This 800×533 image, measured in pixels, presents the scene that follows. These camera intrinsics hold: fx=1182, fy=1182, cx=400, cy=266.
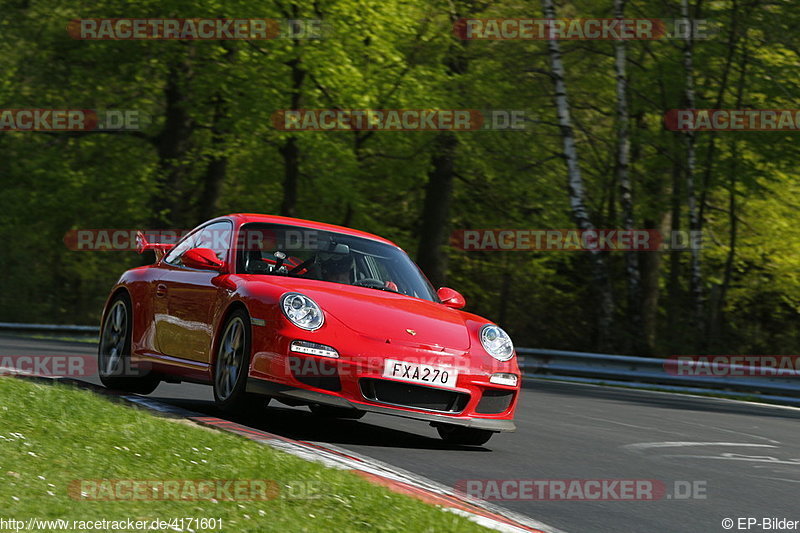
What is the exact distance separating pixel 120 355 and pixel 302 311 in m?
2.94

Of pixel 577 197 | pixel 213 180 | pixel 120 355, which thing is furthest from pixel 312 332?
pixel 213 180

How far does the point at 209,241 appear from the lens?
978cm

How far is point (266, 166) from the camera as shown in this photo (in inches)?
1300

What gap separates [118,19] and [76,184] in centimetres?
516

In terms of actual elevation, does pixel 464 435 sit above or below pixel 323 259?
below

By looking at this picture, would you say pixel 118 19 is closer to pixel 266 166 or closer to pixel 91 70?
pixel 91 70

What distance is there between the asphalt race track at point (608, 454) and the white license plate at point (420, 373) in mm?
516

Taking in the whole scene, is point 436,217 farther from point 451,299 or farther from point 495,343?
point 495,343

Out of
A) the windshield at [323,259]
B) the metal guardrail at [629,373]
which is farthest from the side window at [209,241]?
the metal guardrail at [629,373]

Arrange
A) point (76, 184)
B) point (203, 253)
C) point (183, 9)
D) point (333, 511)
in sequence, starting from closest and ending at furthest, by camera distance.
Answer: point (333, 511) < point (203, 253) < point (183, 9) < point (76, 184)

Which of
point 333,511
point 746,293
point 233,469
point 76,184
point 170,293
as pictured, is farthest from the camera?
point 76,184

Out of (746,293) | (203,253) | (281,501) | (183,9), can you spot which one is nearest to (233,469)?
(281,501)

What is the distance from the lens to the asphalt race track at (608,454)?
6617 millimetres

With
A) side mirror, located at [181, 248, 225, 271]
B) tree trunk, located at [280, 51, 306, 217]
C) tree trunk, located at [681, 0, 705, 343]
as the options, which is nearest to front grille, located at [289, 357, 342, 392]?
side mirror, located at [181, 248, 225, 271]
